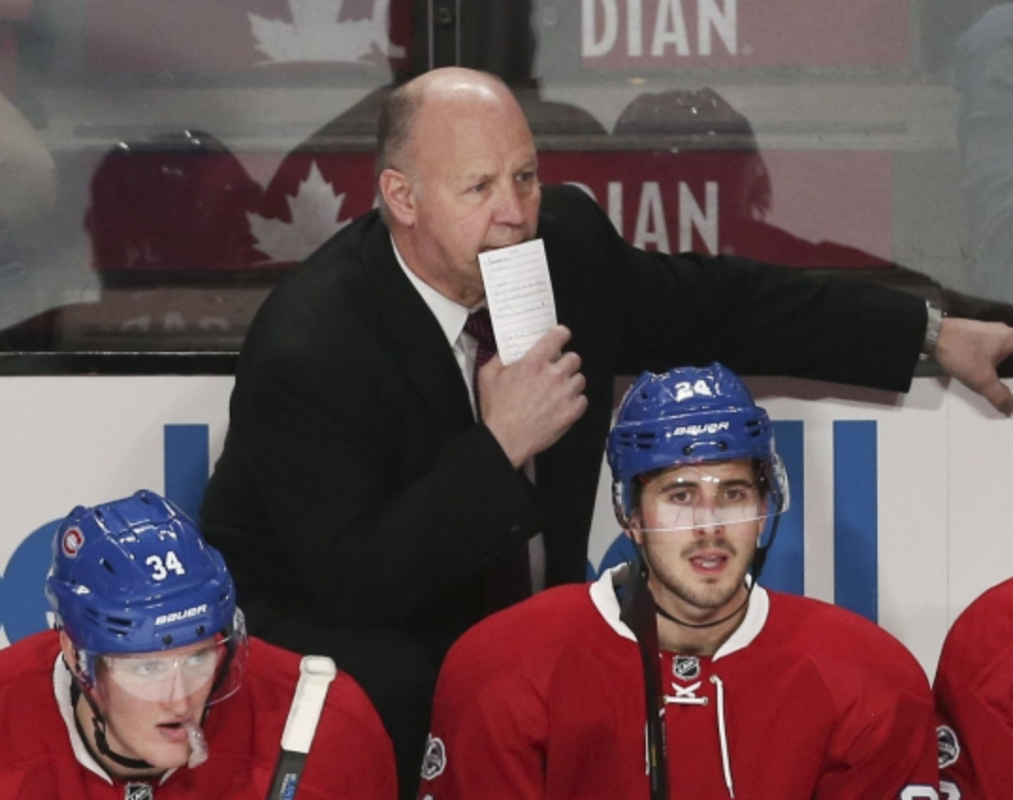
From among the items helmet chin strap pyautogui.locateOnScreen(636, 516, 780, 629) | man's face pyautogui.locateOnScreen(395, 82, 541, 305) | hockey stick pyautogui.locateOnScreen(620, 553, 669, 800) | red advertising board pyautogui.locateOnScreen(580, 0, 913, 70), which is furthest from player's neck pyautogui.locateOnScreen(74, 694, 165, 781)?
red advertising board pyautogui.locateOnScreen(580, 0, 913, 70)

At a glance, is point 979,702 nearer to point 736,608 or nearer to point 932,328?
point 736,608

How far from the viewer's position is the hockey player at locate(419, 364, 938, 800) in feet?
9.98

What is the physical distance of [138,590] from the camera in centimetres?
276

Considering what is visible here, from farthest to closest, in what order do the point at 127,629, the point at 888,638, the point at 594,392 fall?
the point at 594,392, the point at 888,638, the point at 127,629

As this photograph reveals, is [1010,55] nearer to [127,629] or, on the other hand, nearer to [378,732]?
[378,732]

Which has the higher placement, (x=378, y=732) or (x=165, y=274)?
(x=165, y=274)

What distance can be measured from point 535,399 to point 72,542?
2.93 ft

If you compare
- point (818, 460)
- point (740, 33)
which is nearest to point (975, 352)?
point (818, 460)

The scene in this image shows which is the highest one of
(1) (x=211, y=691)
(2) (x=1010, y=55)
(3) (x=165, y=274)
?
(2) (x=1010, y=55)

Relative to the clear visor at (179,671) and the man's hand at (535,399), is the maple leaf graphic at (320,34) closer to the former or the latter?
the man's hand at (535,399)

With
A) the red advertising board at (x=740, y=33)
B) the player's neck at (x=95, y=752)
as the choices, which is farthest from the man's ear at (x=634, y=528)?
the red advertising board at (x=740, y=33)

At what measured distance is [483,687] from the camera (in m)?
3.07

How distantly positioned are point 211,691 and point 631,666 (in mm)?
647

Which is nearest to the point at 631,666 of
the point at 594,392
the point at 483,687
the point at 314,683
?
the point at 483,687
